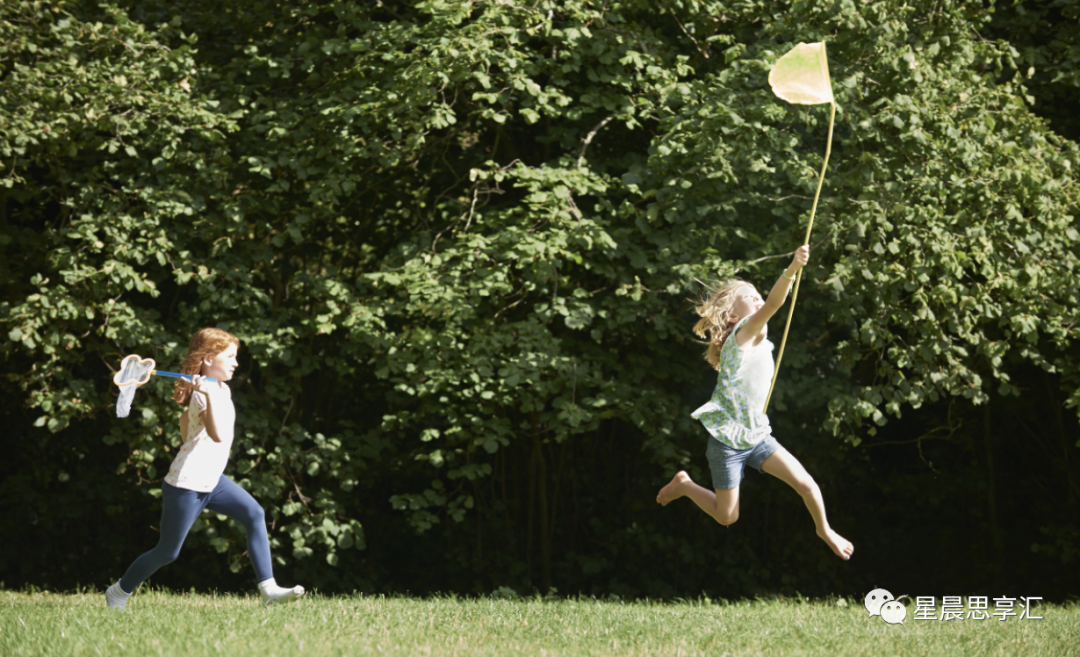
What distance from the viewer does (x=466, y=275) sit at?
21.6 ft

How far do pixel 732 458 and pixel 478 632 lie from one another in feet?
4.60

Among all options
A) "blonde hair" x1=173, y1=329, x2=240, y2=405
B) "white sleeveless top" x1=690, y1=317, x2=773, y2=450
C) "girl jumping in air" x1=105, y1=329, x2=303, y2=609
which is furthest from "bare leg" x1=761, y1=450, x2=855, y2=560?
"blonde hair" x1=173, y1=329, x2=240, y2=405

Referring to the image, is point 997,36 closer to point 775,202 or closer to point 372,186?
point 775,202

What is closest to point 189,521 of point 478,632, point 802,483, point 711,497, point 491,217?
point 478,632

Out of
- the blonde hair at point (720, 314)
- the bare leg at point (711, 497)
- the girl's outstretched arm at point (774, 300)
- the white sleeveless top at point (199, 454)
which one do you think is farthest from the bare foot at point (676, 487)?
the white sleeveless top at point (199, 454)

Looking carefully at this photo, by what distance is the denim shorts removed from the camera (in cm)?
454

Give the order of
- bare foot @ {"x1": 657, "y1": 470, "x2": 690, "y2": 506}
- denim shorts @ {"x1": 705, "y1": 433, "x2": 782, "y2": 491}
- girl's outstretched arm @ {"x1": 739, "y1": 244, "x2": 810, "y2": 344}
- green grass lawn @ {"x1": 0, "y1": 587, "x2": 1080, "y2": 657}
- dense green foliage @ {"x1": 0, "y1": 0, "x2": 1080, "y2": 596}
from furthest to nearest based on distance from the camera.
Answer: dense green foliage @ {"x1": 0, "y1": 0, "x2": 1080, "y2": 596} < bare foot @ {"x1": 657, "y1": 470, "x2": 690, "y2": 506} < denim shorts @ {"x1": 705, "y1": 433, "x2": 782, "y2": 491} < girl's outstretched arm @ {"x1": 739, "y1": 244, "x2": 810, "y2": 344} < green grass lawn @ {"x1": 0, "y1": 587, "x2": 1080, "y2": 657}

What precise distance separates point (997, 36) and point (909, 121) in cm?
267

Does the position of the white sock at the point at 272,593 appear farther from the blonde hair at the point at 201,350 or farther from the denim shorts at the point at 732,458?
the denim shorts at the point at 732,458

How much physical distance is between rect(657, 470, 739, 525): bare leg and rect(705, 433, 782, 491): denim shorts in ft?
0.21

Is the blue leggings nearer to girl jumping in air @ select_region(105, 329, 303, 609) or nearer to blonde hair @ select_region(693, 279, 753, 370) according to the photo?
girl jumping in air @ select_region(105, 329, 303, 609)

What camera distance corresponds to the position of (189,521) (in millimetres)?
4660

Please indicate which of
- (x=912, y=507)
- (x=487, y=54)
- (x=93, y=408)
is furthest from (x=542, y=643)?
(x=912, y=507)

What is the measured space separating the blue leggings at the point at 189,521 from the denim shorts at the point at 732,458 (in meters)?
2.20
